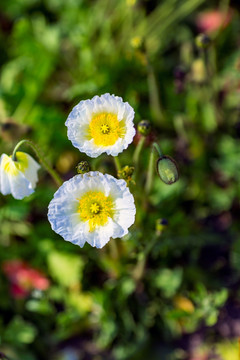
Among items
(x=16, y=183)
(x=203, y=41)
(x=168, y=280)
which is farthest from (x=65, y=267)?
(x=203, y=41)

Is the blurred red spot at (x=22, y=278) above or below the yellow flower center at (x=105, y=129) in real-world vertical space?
below

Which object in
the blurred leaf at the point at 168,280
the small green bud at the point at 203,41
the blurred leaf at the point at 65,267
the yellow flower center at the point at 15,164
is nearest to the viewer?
the yellow flower center at the point at 15,164

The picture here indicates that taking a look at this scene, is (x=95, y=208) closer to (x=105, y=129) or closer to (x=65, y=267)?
(x=105, y=129)

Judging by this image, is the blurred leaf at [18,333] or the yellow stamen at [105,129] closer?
the yellow stamen at [105,129]

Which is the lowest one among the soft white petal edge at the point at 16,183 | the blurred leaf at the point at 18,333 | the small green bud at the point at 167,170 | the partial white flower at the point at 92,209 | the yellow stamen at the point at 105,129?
the blurred leaf at the point at 18,333

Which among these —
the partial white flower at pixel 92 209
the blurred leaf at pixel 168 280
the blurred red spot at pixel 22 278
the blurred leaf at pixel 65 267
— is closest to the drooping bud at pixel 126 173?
the partial white flower at pixel 92 209

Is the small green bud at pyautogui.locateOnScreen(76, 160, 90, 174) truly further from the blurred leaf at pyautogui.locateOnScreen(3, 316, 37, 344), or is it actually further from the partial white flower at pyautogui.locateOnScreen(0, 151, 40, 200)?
the blurred leaf at pyautogui.locateOnScreen(3, 316, 37, 344)

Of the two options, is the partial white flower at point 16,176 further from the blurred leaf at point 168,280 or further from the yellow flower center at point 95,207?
the blurred leaf at point 168,280

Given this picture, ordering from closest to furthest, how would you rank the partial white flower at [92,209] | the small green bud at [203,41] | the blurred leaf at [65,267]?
the partial white flower at [92,209] → the small green bud at [203,41] → the blurred leaf at [65,267]
